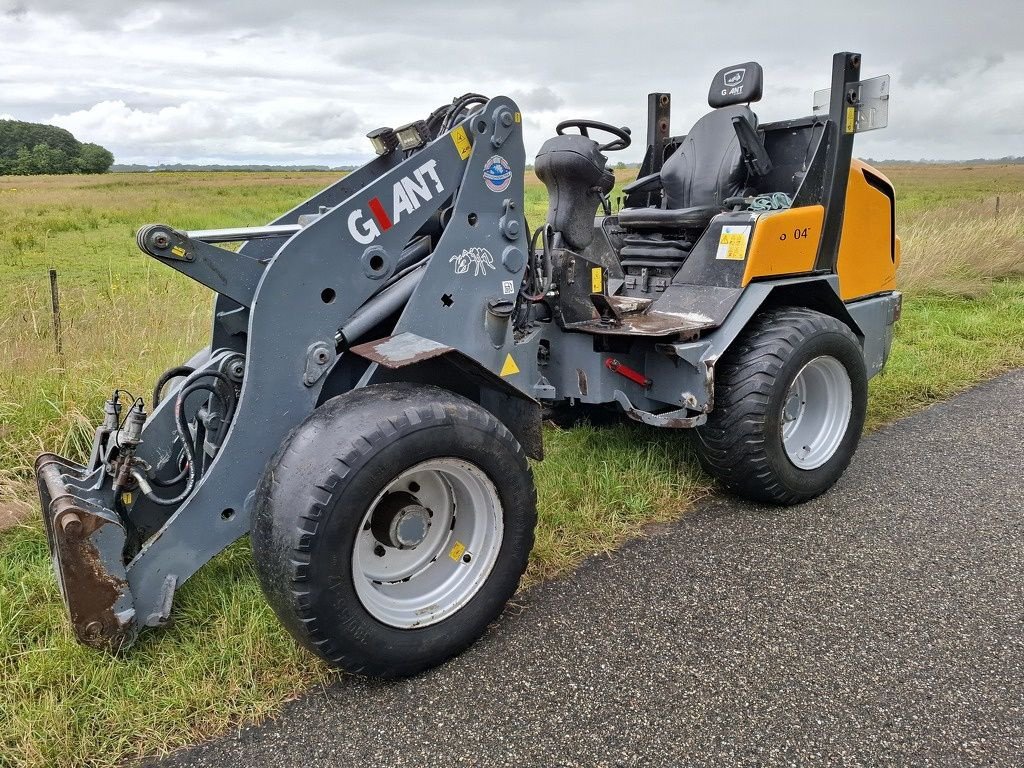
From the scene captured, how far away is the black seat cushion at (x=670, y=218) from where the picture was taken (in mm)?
4281

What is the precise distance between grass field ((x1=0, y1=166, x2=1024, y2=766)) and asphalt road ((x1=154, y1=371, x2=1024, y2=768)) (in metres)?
0.18

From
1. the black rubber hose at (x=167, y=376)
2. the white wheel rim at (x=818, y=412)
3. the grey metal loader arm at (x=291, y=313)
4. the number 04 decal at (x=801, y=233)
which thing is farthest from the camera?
the white wheel rim at (x=818, y=412)

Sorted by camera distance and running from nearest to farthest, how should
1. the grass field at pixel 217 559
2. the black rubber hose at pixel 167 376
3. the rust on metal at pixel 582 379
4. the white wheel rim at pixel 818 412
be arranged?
the grass field at pixel 217 559, the black rubber hose at pixel 167 376, the rust on metal at pixel 582 379, the white wheel rim at pixel 818 412

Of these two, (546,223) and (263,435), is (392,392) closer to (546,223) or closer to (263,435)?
(263,435)

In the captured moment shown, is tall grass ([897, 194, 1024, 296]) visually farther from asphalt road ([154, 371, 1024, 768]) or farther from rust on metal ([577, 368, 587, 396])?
rust on metal ([577, 368, 587, 396])

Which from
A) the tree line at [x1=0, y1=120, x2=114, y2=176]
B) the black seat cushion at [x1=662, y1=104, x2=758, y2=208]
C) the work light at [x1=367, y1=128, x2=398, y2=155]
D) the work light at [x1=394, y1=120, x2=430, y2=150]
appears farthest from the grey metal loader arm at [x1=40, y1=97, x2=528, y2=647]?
Result: the tree line at [x1=0, y1=120, x2=114, y2=176]

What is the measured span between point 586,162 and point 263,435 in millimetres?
2073

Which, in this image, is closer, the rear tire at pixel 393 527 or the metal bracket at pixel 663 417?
the rear tire at pixel 393 527

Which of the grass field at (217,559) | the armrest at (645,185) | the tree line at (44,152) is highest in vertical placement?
the tree line at (44,152)

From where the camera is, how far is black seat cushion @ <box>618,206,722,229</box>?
4.28 m

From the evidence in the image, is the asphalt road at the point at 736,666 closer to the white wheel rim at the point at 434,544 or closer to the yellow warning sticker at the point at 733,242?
the white wheel rim at the point at 434,544

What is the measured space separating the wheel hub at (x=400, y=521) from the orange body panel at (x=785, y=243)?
6.79 feet

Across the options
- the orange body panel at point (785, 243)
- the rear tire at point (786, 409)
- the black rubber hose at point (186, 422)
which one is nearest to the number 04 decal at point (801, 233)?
the orange body panel at point (785, 243)

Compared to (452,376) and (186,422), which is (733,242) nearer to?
(452,376)
